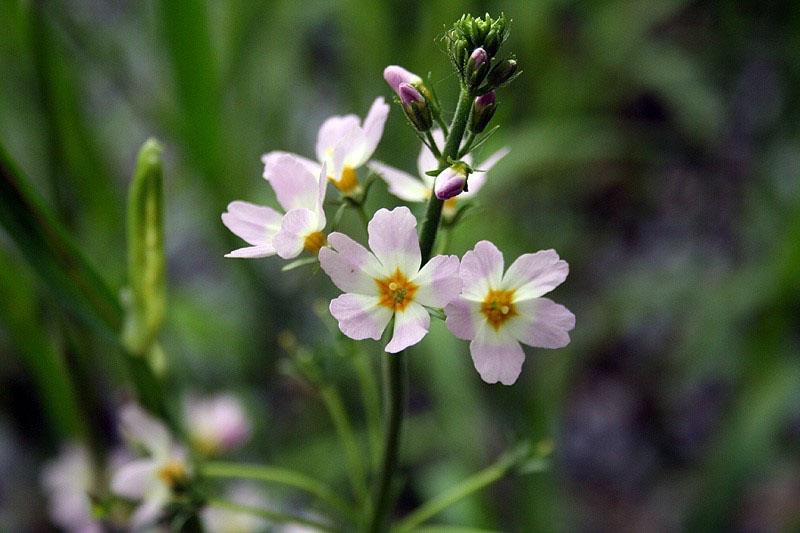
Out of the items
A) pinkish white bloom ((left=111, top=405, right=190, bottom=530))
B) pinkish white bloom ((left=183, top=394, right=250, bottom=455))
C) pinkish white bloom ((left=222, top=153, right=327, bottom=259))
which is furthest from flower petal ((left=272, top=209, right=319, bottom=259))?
pinkish white bloom ((left=183, top=394, right=250, bottom=455))

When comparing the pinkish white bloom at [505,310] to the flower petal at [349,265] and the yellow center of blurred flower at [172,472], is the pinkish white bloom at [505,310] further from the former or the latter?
the yellow center of blurred flower at [172,472]

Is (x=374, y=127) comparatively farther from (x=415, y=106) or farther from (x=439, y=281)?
(x=439, y=281)

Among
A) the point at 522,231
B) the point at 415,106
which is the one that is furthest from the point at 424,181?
the point at 522,231

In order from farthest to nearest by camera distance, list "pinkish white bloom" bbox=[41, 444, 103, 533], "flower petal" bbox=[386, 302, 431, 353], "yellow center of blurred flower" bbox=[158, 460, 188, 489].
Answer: "pinkish white bloom" bbox=[41, 444, 103, 533] < "yellow center of blurred flower" bbox=[158, 460, 188, 489] < "flower petal" bbox=[386, 302, 431, 353]

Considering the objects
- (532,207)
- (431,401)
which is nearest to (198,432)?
(431,401)

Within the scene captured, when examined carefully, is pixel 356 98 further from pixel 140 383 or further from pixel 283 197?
pixel 283 197

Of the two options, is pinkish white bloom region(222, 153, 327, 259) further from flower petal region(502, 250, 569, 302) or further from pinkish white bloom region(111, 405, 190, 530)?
pinkish white bloom region(111, 405, 190, 530)
